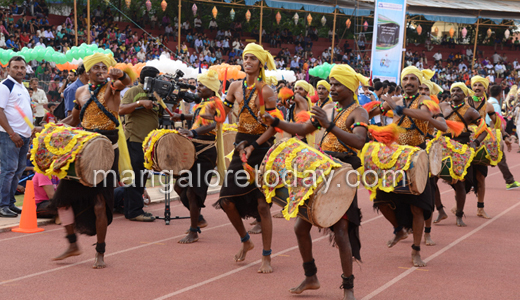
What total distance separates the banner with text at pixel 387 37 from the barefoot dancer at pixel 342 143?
16.3 metres

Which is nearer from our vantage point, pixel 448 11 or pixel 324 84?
pixel 324 84

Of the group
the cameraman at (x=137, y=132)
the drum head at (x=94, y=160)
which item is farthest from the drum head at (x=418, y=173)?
the cameraman at (x=137, y=132)

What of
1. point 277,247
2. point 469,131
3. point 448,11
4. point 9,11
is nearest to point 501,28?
point 448,11

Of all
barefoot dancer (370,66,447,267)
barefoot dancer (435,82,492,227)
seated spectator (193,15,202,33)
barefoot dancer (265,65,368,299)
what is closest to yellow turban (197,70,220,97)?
barefoot dancer (370,66,447,267)

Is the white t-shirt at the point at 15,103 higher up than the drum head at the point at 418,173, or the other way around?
the white t-shirt at the point at 15,103

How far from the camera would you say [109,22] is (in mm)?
31812

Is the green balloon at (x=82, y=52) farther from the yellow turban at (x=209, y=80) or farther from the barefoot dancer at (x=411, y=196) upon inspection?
the barefoot dancer at (x=411, y=196)

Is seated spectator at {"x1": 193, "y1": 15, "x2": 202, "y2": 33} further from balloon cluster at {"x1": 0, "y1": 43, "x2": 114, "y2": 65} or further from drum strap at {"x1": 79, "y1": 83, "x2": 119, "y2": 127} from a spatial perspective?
drum strap at {"x1": 79, "y1": 83, "x2": 119, "y2": 127}

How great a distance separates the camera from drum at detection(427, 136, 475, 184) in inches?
320

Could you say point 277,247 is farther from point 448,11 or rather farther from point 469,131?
point 448,11

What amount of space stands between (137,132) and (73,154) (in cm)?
252

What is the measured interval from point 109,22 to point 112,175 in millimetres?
27599

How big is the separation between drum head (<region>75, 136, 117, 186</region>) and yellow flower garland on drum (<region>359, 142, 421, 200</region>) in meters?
2.72

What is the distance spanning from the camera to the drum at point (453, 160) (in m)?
8.14
